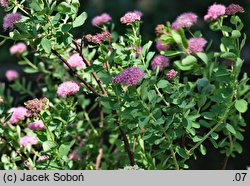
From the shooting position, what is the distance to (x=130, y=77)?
118 cm

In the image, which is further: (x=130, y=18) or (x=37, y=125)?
(x=37, y=125)

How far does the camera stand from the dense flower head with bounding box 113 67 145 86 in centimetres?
117

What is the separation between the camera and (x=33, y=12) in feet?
4.21

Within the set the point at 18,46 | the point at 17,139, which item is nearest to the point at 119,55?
the point at 17,139

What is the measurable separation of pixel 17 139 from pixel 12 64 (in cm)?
273

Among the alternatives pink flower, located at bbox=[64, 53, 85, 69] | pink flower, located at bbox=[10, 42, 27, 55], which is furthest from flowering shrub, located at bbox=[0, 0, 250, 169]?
pink flower, located at bbox=[10, 42, 27, 55]

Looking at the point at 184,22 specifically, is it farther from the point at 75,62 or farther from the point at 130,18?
the point at 75,62

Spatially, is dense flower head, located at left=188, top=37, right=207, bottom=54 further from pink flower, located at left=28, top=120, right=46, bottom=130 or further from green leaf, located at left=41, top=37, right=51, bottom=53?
pink flower, located at left=28, top=120, right=46, bottom=130

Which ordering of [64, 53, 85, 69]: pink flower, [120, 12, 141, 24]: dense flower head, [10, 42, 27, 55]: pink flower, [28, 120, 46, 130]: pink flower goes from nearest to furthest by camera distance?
[120, 12, 141, 24]: dense flower head
[28, 120, 46, 130]: pink flower
[64, 53, 85, 69]: pink flower
[10, 42, 27, 55]: pink flower

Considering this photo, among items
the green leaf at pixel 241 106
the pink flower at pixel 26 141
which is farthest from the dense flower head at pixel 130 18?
the pink flower at pixel 26 141

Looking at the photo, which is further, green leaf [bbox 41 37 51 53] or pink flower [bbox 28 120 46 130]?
A: pink flower [bbox 28 120 46 130]

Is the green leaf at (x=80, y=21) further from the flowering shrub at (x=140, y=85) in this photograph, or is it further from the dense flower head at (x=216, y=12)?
the dense flower head at (x=216, y=12)

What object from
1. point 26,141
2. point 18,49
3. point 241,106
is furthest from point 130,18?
point 18,49

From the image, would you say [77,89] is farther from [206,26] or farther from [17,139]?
[206,26]
